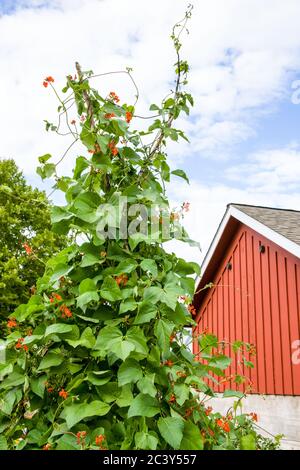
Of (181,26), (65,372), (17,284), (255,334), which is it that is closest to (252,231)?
(255,334)

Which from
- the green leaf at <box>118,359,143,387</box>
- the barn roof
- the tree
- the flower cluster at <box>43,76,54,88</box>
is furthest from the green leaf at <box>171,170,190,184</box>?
the tree

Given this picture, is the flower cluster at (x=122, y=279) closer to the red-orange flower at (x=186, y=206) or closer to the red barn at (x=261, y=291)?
the red-orange flower at (x=186, y=206)

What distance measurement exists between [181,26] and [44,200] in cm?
102

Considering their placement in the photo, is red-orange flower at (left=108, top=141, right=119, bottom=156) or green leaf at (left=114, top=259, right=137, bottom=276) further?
red-orange flower at (left=108, top=141, right=119, bottom=156)

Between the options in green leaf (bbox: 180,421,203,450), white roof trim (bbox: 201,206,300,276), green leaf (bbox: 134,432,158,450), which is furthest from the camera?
white roof trim (bbox: 201,206,300,276)

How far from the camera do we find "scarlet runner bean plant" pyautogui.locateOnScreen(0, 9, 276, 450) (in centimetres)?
157

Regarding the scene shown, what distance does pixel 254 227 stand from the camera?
782cm

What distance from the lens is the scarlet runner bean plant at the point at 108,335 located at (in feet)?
5.16

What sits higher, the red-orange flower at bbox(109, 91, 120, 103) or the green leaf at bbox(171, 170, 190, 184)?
the red-orange flower at bbox(109, 91, 120, 103)

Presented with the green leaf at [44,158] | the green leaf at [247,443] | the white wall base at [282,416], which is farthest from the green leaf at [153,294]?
the white wall base at [282,416]

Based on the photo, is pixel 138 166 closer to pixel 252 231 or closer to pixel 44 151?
pixel 44 151

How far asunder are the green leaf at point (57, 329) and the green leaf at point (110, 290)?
6.1 inches

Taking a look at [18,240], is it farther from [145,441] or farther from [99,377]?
[145,441]

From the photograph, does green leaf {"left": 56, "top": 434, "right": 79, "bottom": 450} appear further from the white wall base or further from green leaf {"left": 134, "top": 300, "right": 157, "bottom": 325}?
the white wall base
